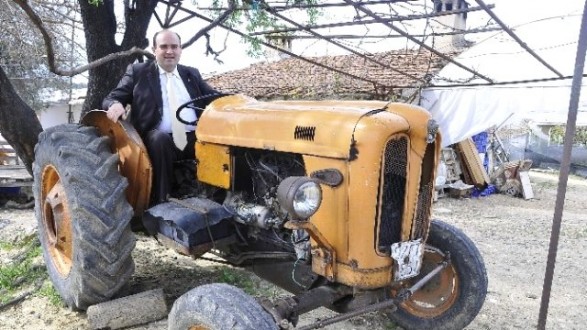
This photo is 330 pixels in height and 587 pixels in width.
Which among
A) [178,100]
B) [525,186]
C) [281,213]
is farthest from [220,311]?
[525,186]

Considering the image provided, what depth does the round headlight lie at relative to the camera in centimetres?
217

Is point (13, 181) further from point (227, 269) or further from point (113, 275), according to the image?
point (113, 275)

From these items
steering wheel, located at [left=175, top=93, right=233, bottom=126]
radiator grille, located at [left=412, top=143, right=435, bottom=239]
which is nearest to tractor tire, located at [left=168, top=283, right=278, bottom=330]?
radiator grille, located at [left=412, top=143, right=435, bottom=239]

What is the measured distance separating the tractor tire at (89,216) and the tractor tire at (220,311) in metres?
0.87

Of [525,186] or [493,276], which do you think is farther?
[525,186]

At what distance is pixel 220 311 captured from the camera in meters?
2.21

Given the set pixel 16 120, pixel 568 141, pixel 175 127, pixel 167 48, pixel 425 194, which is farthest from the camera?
pixel 16 120

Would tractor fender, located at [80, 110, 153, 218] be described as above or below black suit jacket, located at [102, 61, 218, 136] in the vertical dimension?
below

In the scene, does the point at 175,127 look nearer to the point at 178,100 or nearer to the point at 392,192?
the point at 178,100

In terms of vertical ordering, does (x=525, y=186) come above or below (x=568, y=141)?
below

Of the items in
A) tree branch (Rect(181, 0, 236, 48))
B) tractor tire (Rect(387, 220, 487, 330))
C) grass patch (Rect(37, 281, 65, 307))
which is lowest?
grass patch (Rect(37, 281, 65, 307))

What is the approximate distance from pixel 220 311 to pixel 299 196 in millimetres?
617

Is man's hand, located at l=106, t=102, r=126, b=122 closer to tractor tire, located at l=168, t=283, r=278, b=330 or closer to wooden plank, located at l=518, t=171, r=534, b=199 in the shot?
tractor tire, located at l=168, t=283, r=278, b=330

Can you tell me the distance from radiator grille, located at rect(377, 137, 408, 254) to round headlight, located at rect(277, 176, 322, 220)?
0.37 meters
